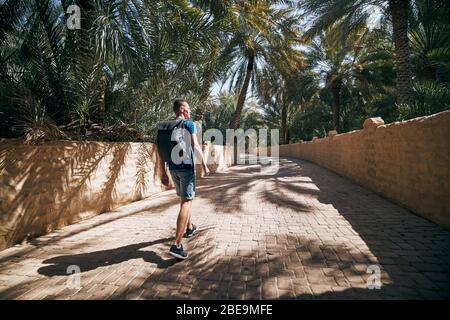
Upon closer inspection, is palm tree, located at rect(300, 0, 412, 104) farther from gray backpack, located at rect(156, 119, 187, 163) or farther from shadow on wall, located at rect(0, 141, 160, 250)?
shadow on wall, located at rect(0, 141, 160, 250)

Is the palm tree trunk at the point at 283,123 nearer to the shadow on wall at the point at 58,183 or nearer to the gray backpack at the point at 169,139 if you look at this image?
the shadow on wall at the point at 58,183

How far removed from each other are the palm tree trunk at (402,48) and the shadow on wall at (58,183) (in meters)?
9.07

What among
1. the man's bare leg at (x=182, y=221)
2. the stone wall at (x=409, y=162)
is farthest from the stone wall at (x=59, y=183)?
the stone wall at (x=409, y=162)

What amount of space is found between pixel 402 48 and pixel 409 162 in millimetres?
6376

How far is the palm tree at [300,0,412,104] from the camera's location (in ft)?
27.3

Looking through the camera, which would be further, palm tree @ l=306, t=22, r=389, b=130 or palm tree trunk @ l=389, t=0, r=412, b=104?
palm tree @ l=306, t=22, r=389, b=130

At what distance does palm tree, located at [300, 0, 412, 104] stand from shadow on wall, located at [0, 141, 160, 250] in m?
8.91

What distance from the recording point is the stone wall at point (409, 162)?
3.42 metres

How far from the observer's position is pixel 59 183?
3.73 metres

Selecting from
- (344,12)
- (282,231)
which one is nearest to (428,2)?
(344,12)

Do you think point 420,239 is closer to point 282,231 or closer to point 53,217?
point 282,231

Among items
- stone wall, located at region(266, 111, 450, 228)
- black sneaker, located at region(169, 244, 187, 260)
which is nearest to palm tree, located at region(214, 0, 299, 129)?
stone wall, located at region(266, 111, 450, 228)
